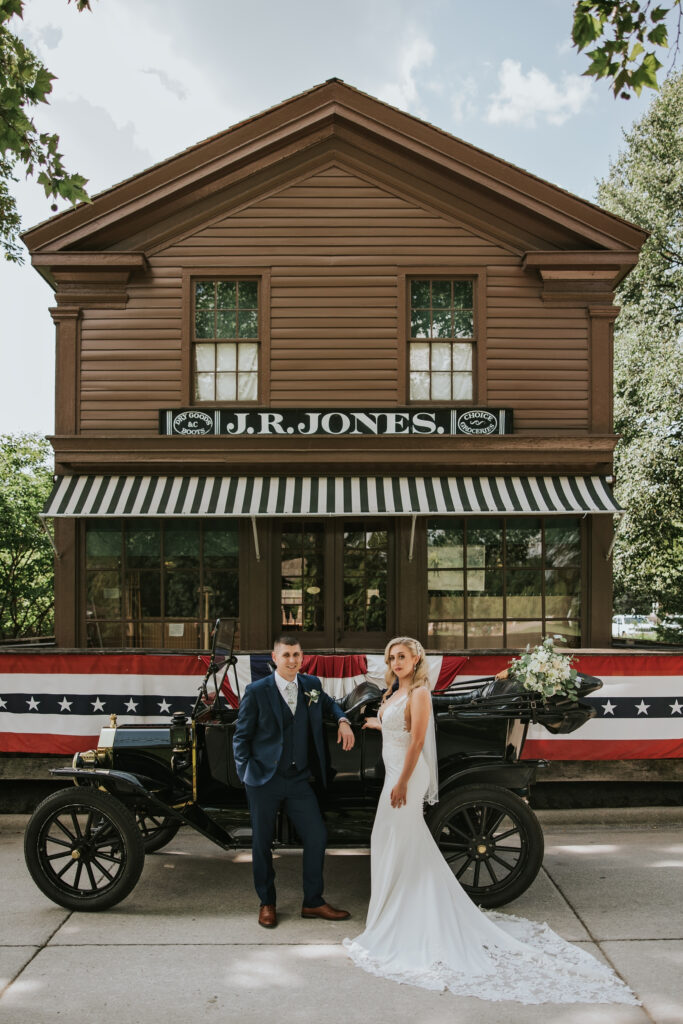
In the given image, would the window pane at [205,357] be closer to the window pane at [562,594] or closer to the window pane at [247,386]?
the window pane at [247,386]

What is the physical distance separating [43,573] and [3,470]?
7.78 ft

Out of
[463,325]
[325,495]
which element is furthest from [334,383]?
[463,325]

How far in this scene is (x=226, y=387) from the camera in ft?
40.2

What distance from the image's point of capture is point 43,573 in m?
18.7

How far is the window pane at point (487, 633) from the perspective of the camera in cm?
1195

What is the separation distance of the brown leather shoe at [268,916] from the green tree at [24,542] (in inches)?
535

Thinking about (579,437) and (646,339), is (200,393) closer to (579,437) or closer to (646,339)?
(579,437)

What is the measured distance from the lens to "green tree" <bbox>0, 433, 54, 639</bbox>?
1767cm

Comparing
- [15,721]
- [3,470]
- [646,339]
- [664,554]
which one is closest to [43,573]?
[3,470]

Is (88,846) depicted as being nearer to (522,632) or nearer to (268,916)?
(268,916)

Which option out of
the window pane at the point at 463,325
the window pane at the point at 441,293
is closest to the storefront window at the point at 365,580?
the window pane at the point at 463,325

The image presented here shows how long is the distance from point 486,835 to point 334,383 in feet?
24.7

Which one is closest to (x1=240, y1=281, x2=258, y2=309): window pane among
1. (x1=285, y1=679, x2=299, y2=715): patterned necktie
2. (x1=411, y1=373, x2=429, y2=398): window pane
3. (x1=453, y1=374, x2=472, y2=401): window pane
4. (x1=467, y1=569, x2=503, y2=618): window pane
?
(x1=411, y1=373, x2=429, y2=398): window pane

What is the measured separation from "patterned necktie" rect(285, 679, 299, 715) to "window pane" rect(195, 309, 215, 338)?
7.63 meters
